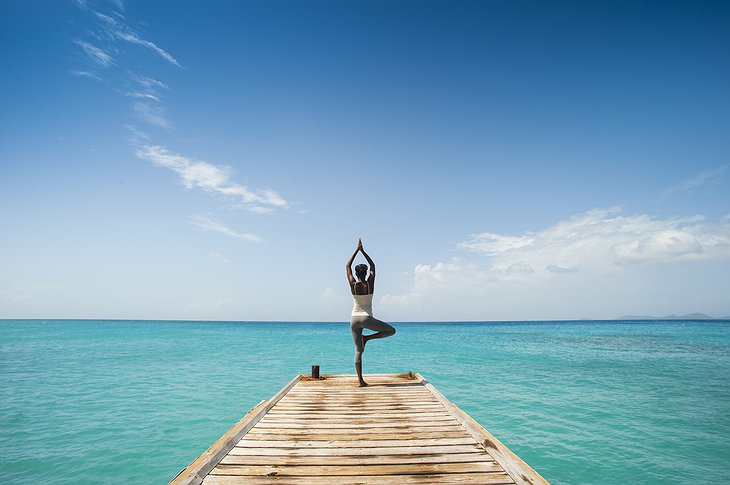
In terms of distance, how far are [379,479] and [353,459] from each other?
62 centimetres

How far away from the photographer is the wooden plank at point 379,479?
13.1 feet

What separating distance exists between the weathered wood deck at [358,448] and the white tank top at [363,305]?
188 centimetres

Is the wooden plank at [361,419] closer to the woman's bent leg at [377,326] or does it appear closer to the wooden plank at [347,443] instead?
the wooden plank at [347,443]

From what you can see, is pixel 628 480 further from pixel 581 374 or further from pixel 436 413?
pixel 581 374

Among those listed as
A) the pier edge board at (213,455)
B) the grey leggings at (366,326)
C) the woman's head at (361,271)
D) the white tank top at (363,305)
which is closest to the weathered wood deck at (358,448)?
the pier edge board at (213,455)

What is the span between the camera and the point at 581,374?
2120 cm

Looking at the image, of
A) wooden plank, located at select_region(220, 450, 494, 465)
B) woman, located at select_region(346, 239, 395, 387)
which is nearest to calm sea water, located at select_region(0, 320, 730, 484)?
woman, located at select_region(346, 239, 395, 387)

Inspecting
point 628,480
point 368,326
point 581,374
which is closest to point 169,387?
point 368,326

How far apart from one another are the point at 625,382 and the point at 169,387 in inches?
921

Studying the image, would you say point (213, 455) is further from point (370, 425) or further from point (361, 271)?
point (361, 271)

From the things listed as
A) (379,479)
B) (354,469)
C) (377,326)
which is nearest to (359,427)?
(354,469)

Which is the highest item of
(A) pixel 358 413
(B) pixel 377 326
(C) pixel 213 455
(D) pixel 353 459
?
(B) pixel 377 326

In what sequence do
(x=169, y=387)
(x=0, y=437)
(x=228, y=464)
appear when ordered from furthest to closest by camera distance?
(x=169, y=387) → (x=0, y=437) → (x=228, y=464)

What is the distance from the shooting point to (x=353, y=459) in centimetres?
461
